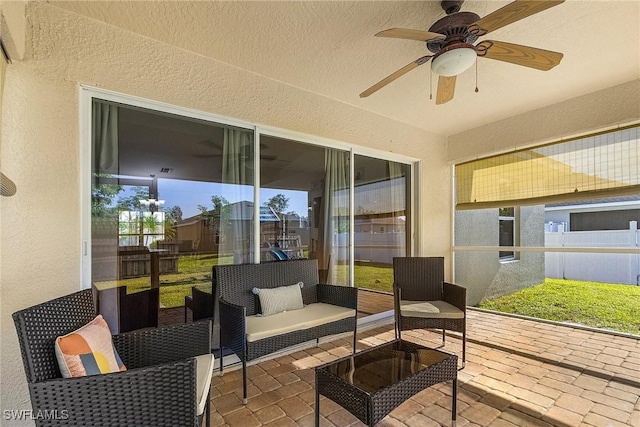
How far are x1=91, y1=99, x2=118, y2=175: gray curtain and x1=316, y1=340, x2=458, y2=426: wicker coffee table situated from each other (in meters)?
2.12

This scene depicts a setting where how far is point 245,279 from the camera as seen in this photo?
9.00ft

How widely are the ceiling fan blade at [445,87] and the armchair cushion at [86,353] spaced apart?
2783 mm

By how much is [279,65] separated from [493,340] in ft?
11.9

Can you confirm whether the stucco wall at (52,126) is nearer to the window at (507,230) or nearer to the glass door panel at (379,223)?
the glass door panel at (379,223)

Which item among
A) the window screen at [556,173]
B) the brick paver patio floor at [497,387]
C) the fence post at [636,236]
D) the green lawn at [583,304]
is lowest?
the brick paver patio floor at [497,387]

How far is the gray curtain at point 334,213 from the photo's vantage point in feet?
12.4

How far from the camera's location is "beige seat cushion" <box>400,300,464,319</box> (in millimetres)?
2861

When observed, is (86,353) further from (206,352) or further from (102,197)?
(102,197)

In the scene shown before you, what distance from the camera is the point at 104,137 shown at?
91.0 inches

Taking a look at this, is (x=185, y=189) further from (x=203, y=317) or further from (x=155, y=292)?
(x=203, y=317)

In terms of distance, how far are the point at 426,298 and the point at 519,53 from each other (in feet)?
8.12

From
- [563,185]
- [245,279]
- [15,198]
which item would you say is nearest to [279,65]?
[245,279]

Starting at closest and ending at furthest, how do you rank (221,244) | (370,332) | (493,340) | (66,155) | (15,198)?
1. (15,198)
2. (66,155)
3. (221,244)
4. (493,340)
5. (370,332)

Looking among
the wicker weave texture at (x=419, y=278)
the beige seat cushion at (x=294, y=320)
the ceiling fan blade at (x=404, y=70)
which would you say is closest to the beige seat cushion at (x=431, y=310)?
the wicker weave texture at (x=419, y=278)
